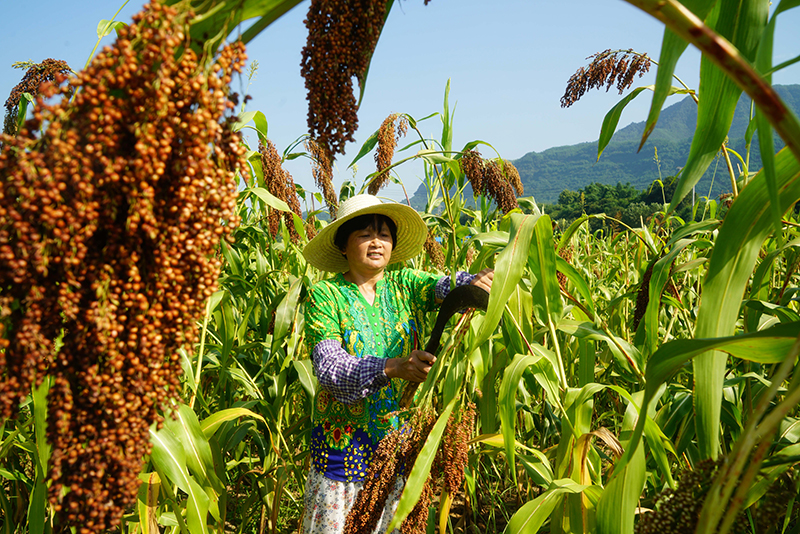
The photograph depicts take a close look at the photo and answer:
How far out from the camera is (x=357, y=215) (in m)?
2.33

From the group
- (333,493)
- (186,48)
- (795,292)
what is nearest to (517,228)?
(186,48)

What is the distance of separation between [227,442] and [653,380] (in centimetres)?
225

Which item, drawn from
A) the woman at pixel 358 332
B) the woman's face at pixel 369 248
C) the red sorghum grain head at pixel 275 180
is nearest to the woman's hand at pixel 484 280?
the woman at pixel 358 332

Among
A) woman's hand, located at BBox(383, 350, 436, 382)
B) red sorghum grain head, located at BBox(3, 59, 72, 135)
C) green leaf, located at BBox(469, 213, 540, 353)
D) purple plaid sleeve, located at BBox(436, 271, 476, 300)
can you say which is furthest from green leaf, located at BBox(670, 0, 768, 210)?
red sorghum grain head, located at BBox(3, 59, 72, 135)

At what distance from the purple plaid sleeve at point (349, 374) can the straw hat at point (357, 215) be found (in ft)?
2.13

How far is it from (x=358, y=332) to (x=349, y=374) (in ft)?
1.32

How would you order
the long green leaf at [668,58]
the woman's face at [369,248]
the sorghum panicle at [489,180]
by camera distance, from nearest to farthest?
1. the long green leaf at [668,58]
2. the woman's face at [369,248]
3. the sorghum panicle at [489,180]

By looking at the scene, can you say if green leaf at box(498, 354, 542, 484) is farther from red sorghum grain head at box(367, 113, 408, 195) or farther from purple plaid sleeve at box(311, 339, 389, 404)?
red sorghum grain head at box(367, 113, 408, 195)

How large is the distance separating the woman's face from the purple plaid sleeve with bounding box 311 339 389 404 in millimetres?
474

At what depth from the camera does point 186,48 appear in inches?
24.6

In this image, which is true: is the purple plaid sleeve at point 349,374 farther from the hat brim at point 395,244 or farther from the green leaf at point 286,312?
the hat brim at point 395,244

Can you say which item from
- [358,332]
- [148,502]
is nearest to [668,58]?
[358,332]

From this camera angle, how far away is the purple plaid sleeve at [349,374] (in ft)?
6.05

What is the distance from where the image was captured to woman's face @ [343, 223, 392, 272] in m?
2.32
